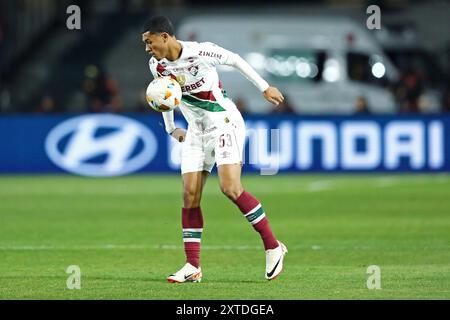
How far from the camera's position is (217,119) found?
1120 centimetres

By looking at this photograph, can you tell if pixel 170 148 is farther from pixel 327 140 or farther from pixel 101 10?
pixel 101 10

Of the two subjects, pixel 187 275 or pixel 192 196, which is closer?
pixel 187 275

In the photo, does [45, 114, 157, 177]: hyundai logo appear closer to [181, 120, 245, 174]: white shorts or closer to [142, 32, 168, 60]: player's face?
[181, 120, 245, 174]: white shorts

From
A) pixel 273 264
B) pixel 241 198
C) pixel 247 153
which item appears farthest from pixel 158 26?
pixel 247 153

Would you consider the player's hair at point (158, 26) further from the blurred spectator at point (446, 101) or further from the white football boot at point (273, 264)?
the blurred spectator at point (446, 101)

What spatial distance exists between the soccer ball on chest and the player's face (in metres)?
0.25

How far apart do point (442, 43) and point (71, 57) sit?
10.4 meters

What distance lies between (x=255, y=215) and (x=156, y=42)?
1739mm

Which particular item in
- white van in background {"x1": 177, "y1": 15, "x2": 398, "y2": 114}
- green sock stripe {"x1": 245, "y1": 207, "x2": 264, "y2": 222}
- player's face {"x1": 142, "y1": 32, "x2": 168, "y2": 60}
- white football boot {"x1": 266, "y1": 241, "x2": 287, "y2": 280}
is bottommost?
white football boot {"x1": 266, "y1": 241, "x2": 287, "y2": 280}

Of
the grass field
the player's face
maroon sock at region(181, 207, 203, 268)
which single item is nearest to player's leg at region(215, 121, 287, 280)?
the grass field

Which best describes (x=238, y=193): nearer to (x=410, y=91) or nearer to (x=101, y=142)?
(x=101, y=142)

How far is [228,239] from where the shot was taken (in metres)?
15.1

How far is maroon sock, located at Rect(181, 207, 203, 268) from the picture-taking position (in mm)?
11188
